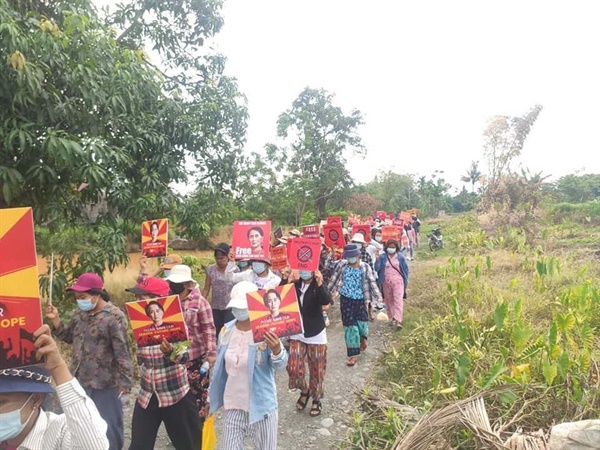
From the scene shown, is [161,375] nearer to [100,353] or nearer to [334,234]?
[100,353]

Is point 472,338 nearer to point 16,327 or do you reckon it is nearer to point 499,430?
point 499,430

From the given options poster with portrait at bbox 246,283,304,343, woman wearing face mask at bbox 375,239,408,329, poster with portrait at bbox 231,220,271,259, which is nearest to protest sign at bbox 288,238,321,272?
poster with portrait at bbox 231,220,271,259

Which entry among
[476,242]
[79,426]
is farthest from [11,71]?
[476,242]

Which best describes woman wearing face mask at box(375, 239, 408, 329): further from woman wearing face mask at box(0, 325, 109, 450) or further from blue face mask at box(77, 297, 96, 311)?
woman wearing face mask at box(0, 325, 109, 450)

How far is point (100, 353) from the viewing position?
307cm

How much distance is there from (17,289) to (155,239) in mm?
4145

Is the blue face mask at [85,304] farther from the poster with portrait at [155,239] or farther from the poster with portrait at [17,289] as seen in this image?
the poster with portrait at [155,239]

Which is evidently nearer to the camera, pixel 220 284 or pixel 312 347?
pixel 312 347

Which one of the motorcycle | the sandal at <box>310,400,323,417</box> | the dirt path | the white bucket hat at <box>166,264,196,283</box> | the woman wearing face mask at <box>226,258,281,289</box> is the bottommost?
the dirt path

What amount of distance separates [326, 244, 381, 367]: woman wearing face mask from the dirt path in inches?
9.1

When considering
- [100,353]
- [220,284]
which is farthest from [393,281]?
[100,353]

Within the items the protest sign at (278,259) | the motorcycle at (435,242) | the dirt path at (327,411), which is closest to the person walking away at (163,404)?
the dirt path at (327,411)

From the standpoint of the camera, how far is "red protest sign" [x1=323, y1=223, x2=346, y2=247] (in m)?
7.89

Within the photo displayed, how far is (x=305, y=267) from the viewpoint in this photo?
4441 mm
